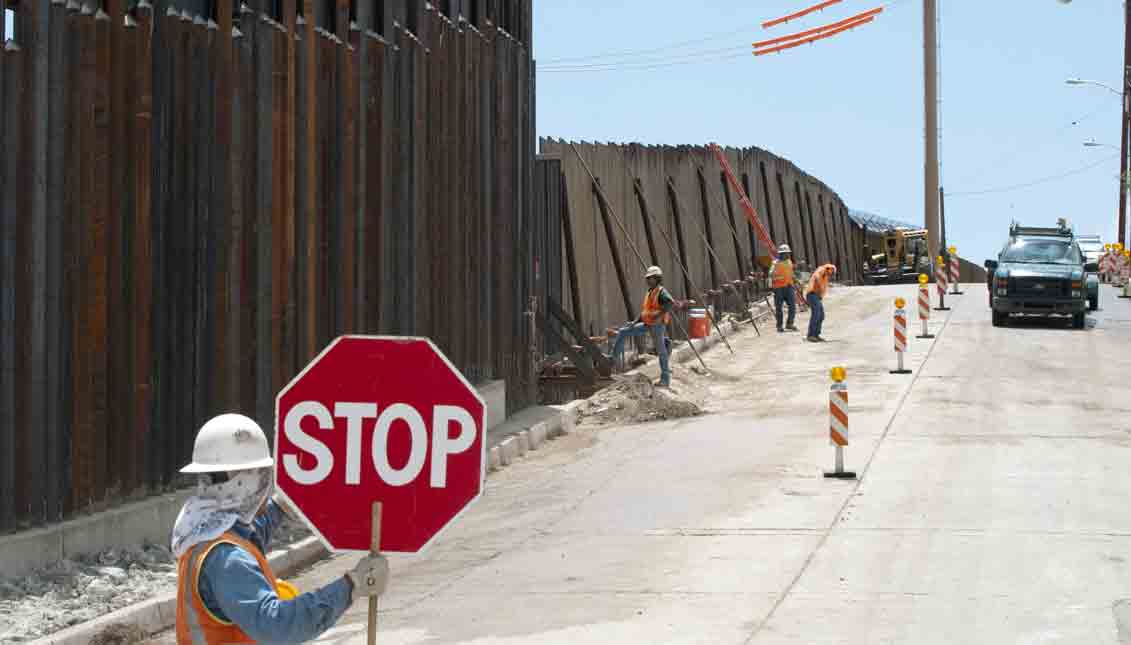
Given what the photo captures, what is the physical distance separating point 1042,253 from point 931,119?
19865mm

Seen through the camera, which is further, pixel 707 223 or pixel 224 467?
pixel 707 223

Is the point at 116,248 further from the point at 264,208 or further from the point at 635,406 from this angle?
the point at 635,406

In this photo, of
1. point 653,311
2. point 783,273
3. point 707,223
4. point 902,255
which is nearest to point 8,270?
point 653,311

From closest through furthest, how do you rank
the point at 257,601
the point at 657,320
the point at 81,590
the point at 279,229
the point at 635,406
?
the point at 257,601
the point at 81,590
the point at 279,229
the point at 635,406
the point at 657,320

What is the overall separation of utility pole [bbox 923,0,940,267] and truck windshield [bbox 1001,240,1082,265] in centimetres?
1786

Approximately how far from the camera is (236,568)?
15.4ft

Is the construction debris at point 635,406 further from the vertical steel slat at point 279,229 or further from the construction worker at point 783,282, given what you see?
the construction worker at point 783,282

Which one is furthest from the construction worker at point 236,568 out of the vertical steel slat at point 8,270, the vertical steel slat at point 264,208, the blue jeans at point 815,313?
the blue jeans at point 815,313

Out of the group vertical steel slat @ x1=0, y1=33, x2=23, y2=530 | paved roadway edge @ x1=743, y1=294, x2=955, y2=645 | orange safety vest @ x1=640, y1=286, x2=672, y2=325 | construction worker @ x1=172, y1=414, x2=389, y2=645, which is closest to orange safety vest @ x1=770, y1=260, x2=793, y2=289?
paved roadway edge @ x1=743, y1=294, x2=955, y2=645

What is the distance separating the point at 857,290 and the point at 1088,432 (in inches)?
1038

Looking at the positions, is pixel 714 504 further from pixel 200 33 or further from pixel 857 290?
pixel 857 290

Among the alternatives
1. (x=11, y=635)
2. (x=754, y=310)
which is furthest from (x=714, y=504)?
(x=754, y=310)

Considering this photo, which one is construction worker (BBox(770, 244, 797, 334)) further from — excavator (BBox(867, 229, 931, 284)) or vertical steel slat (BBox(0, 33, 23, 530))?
excavator (BBox(867, 229, 931, 284))

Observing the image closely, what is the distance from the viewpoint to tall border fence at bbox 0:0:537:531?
10.5 meters
